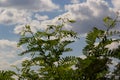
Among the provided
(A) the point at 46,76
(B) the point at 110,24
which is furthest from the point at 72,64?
(B) the point at 110,24

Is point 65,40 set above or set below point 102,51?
above

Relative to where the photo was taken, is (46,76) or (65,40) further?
(65,40)

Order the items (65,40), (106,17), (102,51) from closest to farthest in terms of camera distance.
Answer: (102,51) < (106,17) < (65,40)

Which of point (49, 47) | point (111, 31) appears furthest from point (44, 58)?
point (111, 31)

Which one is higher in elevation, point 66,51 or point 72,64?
point 66,51

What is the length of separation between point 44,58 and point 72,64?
52 cm

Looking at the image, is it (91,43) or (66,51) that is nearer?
(91,43)

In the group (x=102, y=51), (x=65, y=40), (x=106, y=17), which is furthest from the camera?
(x=65, y=40)

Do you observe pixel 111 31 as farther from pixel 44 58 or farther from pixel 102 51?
pixel 44 58

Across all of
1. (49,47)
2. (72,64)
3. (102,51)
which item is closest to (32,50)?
(49,47)

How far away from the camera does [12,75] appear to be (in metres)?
6.33

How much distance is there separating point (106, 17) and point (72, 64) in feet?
3.24

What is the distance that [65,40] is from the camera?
7246 mm

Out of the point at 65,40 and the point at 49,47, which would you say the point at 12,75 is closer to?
the point at 49,47
